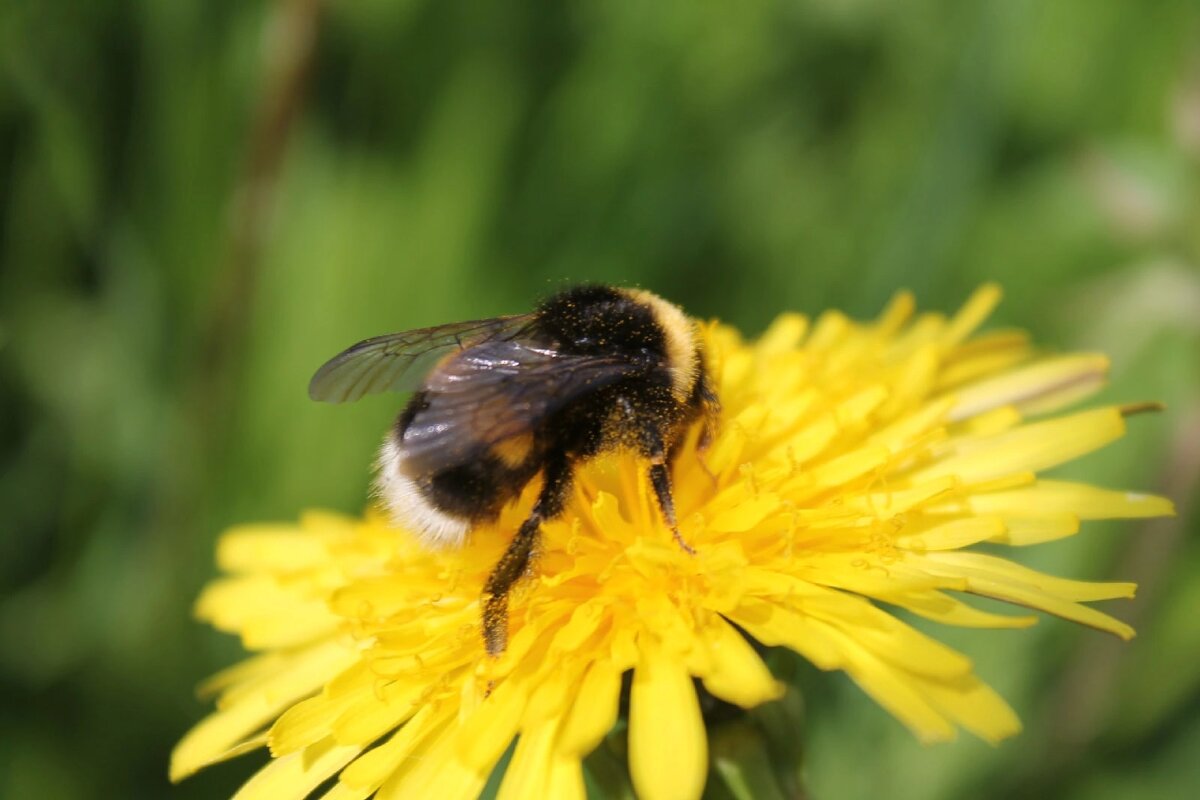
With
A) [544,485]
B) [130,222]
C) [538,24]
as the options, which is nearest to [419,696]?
[544,485]

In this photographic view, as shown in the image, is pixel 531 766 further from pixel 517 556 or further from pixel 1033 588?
pixel 1033 588

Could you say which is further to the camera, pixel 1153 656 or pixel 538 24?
pixel 538 24

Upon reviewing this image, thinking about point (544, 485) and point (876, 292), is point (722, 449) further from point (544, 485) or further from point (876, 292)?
point (876, 292)

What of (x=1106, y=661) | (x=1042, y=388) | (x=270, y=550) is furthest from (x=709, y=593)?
(x=1106, y=661)

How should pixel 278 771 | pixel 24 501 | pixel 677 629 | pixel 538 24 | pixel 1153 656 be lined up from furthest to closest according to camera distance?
pixel 538 24 → pixel 24 501 → pixel 1153 656 → pixel 278 771 → pixel 677 629

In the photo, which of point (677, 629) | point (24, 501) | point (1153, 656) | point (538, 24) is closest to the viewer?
point (677, 629)

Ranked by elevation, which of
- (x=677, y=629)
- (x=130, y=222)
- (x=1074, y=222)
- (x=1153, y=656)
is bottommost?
(x=1153, y=656)
